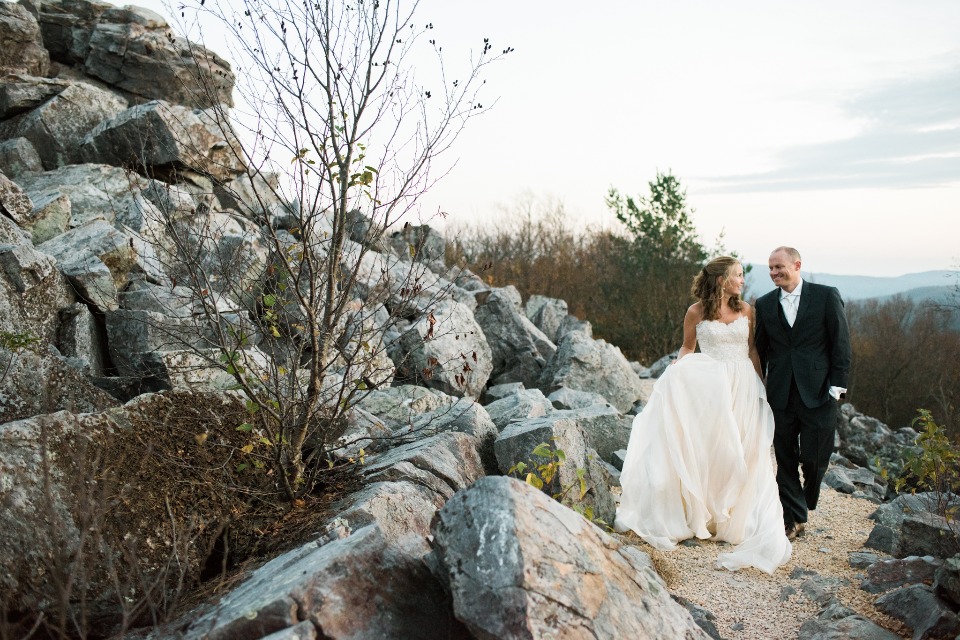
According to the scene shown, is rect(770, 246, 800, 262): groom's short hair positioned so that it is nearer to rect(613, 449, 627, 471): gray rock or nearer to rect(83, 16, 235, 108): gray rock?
rect(613, 449, 627, 471): gray rock

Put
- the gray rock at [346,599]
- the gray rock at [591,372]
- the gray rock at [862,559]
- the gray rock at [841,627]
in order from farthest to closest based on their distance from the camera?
the gray rock at [591,372] < the gray rock at [862,559] < the gray rock at [841,627] < the gray rock at [346,599]

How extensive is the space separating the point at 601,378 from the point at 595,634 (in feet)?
29.3

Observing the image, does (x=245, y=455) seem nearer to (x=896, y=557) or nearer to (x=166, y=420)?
(x=166, y=420)

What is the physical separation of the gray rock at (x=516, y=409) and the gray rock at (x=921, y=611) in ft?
11.5

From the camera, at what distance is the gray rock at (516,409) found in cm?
773

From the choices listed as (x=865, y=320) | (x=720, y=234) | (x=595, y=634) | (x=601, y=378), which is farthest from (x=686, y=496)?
(x=865, y=320)

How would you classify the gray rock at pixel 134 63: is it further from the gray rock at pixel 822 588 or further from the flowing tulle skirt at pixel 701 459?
the gray rock at pixel 822 588

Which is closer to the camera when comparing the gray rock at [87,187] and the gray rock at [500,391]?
the gray rock at [87,187]

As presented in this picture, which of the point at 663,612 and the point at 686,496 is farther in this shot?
the point at 686,496

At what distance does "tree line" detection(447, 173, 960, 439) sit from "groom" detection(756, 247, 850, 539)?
856cm

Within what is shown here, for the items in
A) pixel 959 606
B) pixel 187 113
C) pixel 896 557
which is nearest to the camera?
pixel 959 606

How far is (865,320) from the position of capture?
3928 centimetres

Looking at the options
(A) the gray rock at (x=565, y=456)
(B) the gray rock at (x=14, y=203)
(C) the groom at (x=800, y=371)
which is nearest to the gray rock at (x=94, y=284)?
(B) the gray rock at (x=14, y=203)

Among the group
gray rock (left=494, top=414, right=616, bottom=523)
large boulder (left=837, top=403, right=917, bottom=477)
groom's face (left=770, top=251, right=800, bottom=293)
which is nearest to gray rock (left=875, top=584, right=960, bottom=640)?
gray rock (left=494, top=414, right=616, bottom=523)
